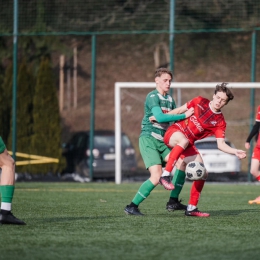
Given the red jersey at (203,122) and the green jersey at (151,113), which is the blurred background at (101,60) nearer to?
the green jersey at (151,113)

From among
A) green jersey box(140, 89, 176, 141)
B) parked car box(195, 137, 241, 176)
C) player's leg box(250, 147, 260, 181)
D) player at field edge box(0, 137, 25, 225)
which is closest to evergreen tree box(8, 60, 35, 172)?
parked car box(195, 137, 241, 176)

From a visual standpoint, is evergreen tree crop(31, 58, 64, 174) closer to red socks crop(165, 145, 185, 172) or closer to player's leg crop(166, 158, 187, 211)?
player's leg crop(166, 158, 187, 211)

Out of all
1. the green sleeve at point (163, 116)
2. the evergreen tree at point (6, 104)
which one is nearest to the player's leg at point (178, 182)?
the green sleeve at point (163, 116)

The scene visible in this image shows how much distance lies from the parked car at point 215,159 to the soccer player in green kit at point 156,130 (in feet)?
25.7

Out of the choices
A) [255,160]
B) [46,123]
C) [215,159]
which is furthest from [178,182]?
[46,123]

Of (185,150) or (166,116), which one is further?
(185,150)

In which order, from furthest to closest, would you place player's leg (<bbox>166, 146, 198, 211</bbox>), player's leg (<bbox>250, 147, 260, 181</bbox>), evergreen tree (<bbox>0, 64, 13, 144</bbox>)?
evergreen tree (<bbox>0, 64, 13, 144</bbox>)
player's leg (<bbox>250, 147, 260, 181</bbox>)
player's leg (<bbox>166, 146, 198, 211</bbox>)

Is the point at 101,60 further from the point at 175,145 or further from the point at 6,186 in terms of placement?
the point at 6,186

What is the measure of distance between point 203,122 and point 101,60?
2269cm

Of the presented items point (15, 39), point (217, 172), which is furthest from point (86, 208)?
point (15, 39)

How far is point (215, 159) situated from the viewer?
16.2m

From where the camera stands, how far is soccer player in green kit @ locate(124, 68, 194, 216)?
803 cm

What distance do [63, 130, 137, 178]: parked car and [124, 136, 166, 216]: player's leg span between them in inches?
329

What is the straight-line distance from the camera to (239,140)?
58.6 feet
